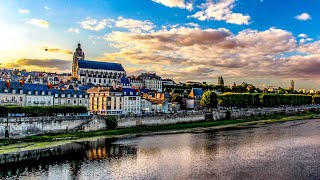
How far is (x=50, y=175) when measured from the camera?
86.8 feet

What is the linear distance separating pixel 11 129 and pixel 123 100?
26555mm

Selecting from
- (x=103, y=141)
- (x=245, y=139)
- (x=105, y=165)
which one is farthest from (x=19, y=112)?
(x=245, y=139)

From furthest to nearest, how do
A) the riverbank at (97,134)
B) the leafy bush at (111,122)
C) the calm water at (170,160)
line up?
the leafy bush at (111,122)
the riverbank at (97,134)
the calm water at (170,160)

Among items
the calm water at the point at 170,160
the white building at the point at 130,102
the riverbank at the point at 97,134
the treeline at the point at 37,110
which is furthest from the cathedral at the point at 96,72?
the calm water at the point at 170,160

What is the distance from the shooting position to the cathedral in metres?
121

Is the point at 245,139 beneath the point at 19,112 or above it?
beneath

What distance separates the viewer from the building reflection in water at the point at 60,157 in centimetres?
2830

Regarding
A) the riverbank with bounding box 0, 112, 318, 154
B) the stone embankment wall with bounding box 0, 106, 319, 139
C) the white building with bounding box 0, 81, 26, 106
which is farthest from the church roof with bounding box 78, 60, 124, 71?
the riverbank with bounding box 0, 112, 318, 154

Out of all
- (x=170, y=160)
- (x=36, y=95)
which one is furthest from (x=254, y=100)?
(x=170, y=160)

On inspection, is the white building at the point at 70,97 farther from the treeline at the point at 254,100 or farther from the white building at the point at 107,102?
the treeline at the point at 254,100

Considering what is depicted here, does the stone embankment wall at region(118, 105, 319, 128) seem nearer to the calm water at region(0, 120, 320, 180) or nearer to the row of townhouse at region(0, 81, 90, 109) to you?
the calm water at region(0, 120, 320, 180)

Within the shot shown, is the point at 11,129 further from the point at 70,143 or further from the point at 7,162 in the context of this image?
the point at 7,162

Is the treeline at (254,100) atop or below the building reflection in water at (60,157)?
Answer: atop

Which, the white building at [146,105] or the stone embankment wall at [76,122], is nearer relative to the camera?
the stone embankment wall at [76,122]
